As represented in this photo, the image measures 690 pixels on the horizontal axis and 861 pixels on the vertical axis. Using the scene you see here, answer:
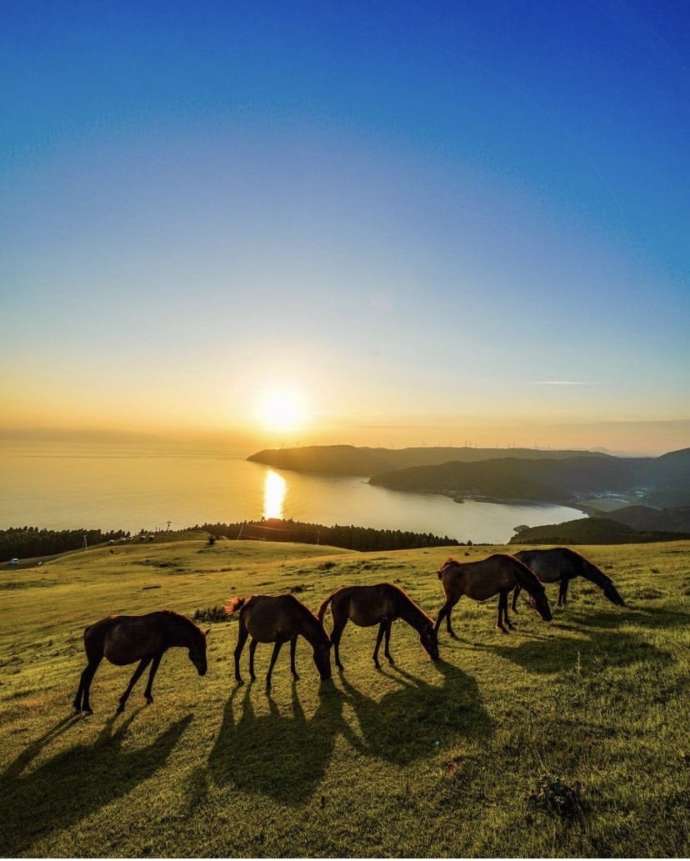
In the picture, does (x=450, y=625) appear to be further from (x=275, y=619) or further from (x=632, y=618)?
(x=275, y=619)

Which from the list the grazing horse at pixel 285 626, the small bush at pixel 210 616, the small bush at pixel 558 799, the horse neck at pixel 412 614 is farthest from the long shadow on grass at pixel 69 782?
the small bush at pixel 210 616

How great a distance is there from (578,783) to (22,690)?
52.7 feet

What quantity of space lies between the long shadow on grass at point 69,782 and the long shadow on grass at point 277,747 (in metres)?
1.26

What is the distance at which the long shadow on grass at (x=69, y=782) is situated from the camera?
7.53m

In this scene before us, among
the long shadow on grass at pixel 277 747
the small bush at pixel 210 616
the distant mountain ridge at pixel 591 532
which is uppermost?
the long shadow on grass at pixel 277 747

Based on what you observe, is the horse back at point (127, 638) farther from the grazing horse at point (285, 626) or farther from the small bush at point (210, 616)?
the small bush at point (210, 616)

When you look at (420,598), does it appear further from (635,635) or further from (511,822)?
(511,822)

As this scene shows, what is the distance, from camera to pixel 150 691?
12039 mm

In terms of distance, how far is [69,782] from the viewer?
28.3 ft

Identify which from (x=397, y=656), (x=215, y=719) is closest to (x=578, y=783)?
(x=397, y=656)

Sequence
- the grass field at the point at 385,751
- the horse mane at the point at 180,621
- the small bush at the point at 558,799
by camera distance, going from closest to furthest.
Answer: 1. the small bush at the point at 558,799
2. the grass field at the point at 385,751
3. the horse mane at the point at 180,621

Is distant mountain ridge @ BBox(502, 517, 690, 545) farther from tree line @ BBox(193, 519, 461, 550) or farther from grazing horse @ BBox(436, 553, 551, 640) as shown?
grazing horse @ BBox(436, 553, 551, 640)

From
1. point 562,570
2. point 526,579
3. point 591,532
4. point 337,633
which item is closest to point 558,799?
point 337,633

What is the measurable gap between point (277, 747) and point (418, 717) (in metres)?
2.98
